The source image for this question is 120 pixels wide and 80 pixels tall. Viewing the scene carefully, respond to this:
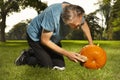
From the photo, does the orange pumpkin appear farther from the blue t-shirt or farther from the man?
the blue t-shirt

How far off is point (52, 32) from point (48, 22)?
0.24 m

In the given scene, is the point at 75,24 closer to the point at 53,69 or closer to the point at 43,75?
the point at 43,75

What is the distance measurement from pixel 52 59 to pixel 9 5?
167 feet

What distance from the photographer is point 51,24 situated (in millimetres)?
7578

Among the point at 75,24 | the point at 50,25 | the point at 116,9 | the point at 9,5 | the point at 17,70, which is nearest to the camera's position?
the point at 75,24

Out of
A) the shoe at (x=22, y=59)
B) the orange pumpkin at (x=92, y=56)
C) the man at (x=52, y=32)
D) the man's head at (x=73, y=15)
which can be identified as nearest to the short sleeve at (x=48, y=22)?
the man at (x=52, y=32)

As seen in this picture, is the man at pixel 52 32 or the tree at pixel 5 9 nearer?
the man at pixel 52 32

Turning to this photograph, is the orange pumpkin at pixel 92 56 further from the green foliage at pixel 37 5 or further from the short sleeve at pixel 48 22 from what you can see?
the green foliage at pixel 37 5

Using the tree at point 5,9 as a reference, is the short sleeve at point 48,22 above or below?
above

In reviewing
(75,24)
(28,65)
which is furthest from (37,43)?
(75,24)

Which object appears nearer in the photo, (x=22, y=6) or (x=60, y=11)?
(x=60, y=11)

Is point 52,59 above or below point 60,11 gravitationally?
below

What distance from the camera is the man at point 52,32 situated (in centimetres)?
715

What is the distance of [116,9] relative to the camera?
1986 inches
